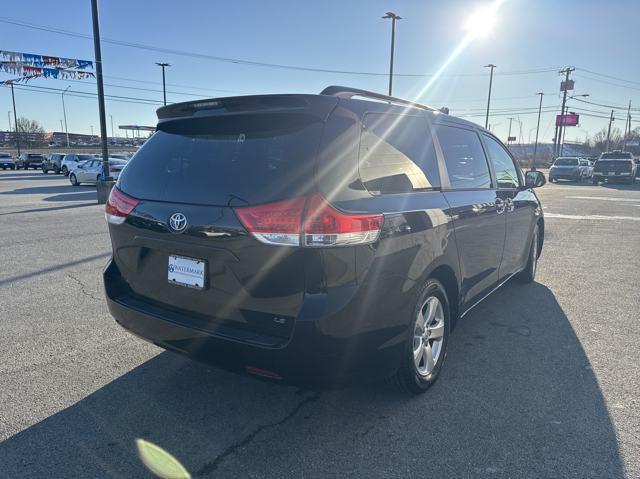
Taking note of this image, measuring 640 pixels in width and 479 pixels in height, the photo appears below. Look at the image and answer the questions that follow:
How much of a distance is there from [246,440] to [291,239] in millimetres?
1202

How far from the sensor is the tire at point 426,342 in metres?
2.80

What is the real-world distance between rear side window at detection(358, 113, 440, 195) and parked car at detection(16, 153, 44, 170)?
50337 millimetres

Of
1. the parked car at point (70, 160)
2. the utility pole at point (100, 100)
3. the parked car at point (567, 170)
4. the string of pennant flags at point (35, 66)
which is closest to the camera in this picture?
the utility pole at point (100, 100)

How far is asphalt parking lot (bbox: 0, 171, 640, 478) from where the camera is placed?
2.38 metres

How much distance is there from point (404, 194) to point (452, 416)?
4.59 ft

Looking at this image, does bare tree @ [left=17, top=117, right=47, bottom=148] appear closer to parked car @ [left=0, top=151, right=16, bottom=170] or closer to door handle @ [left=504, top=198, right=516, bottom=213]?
parked car @ [left=0, top=151, right=16, bottom=170]

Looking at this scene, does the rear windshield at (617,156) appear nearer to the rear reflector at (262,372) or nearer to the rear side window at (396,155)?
the rear side window at (396,155)

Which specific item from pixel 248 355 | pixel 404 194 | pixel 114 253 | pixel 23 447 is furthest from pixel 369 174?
pixel 23 447

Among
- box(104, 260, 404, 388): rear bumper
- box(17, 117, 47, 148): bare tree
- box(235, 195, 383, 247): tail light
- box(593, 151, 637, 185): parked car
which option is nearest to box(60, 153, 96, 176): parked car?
box(104, 260, 404, 388): rear bumper

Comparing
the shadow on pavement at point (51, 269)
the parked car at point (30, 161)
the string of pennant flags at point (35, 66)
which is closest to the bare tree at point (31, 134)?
the parked car at point (30, 161)

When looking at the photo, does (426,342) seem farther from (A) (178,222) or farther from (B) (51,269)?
(B) (51,269)

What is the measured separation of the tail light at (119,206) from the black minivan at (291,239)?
0.5 inches

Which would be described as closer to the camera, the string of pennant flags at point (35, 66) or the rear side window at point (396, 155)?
the rear side window at point (396, 155)

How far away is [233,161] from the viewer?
250cm
